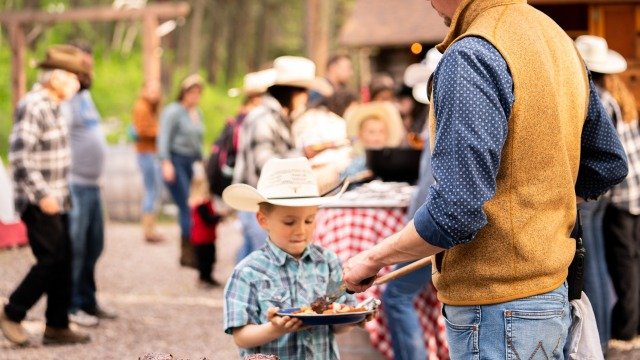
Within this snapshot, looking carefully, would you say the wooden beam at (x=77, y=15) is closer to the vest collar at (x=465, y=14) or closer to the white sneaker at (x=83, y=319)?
the white sneaker at (x=83, y=319)

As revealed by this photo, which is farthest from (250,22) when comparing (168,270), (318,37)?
(168,270)

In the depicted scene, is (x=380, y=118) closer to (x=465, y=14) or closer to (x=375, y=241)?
(x=375, y=241)

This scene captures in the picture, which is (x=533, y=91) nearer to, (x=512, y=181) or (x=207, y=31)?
(x=512, y=181)

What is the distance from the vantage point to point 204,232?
448 inches

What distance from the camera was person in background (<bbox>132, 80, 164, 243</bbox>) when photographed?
1537 centimetres

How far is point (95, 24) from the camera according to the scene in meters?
42.9

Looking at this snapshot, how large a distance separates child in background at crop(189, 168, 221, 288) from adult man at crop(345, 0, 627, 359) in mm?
7413

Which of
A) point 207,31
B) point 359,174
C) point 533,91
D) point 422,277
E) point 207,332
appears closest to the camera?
point 533,91

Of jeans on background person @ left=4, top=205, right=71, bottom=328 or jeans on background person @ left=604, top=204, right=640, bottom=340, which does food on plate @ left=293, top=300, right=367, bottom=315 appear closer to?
jeans on background person @ left=4, top=205, right=71, bottom=328

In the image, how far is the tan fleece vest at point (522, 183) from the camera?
3572 millimetres

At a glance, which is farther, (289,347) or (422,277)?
(422,277)

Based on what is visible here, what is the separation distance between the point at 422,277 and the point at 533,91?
10.5ft

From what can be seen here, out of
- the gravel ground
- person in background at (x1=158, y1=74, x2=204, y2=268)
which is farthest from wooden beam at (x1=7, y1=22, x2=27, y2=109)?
person in background at (x1=158, y1=74, x2=204, y2=268)

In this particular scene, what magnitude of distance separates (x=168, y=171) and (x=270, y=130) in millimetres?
5406
